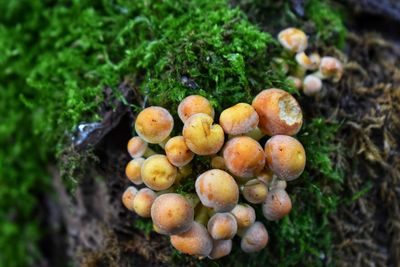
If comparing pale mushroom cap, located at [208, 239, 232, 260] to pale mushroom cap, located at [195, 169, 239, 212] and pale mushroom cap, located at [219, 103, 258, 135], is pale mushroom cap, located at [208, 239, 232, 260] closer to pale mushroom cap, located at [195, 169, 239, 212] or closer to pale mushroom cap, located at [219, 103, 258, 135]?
pale mushroom cap, located at [195, 169, 239, 212]

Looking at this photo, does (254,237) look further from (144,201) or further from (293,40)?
(293,40)

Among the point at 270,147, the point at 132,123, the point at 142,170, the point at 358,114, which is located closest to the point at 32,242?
the point at 132,123

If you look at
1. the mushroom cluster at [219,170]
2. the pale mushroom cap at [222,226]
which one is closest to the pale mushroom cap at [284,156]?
the mushroom cluster at [219,170]

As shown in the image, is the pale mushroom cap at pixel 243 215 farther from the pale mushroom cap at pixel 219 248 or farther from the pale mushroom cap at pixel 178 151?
the pale mushroom cap at pixel 178 151

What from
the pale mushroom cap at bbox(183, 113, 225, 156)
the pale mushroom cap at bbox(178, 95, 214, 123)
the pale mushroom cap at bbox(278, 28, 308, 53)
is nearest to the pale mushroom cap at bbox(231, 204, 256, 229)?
the pale mushroom cap at bbox(183, 113, 225, 156)

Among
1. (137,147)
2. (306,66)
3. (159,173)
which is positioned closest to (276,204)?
(159,173)
